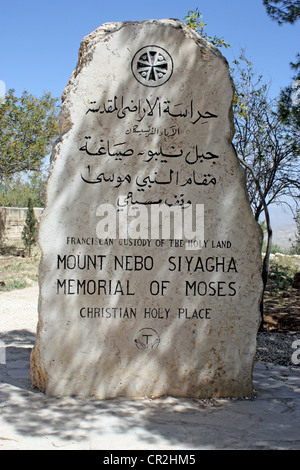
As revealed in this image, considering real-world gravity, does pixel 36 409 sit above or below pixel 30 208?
below

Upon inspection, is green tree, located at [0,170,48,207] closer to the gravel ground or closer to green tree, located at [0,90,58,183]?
green tree, located at [0,90,58,183]

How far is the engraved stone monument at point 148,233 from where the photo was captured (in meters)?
3.93

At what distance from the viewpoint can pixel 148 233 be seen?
4016 millimetres

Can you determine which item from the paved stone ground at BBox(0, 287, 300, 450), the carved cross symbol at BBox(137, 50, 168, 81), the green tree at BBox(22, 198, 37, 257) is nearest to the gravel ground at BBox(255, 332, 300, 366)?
the paved stone ground at BBox(0, 287, 300, 450)

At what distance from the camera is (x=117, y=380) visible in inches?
154

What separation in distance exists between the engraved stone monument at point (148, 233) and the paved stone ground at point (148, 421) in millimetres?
200

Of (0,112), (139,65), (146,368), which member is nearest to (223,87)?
(139,65)

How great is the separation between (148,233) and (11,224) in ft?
48.7

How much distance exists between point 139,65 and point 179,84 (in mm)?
398

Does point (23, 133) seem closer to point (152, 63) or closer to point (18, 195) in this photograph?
point (18, 195)

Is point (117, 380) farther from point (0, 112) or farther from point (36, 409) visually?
point (0, 112)

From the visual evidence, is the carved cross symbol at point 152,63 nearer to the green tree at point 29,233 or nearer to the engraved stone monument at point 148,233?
the engraved stone monument at point 148,233

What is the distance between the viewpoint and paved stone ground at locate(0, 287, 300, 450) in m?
3.02

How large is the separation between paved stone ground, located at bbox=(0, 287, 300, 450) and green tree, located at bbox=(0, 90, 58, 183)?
11982 millimetres
